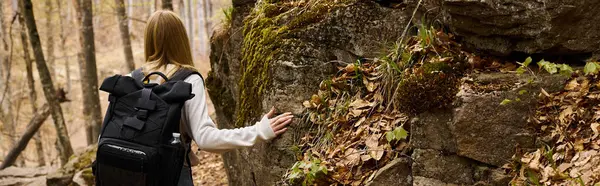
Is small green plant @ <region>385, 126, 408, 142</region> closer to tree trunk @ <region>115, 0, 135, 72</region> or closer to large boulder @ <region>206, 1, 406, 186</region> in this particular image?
large boulder @ <region>206, 1, 406, 186</region>

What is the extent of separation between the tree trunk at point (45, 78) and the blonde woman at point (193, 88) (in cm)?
665

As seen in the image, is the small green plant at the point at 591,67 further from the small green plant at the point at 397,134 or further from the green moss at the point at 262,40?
the green moss at the point at 262,40

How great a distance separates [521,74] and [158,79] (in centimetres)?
235

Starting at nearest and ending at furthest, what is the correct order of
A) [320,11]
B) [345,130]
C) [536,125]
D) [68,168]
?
[536,125]
[345,130]
[320,11]
[68,168]

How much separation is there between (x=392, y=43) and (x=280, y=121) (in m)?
1.09

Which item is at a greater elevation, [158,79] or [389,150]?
[158,79]

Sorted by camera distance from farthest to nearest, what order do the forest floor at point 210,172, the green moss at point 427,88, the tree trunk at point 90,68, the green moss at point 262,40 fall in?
the tree trunk at point 90,68, the forest floor at point 210,172, the green moss at point 262,40, the green moss at point 427,88

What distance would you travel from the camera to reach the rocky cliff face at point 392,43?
3494 mm

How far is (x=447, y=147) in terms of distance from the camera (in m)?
3.58

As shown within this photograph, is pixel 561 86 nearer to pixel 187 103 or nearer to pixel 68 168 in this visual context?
pixel 187 103

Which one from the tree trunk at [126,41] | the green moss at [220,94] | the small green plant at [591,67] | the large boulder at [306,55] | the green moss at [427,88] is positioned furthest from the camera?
the tree trunk at [126,41]

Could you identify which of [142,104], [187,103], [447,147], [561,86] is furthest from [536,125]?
[142,104]

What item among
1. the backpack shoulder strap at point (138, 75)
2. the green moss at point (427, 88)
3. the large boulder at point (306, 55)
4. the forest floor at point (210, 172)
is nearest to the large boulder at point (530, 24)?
the green moss at point (427, 88)

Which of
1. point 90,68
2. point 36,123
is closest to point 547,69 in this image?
point 90,68
